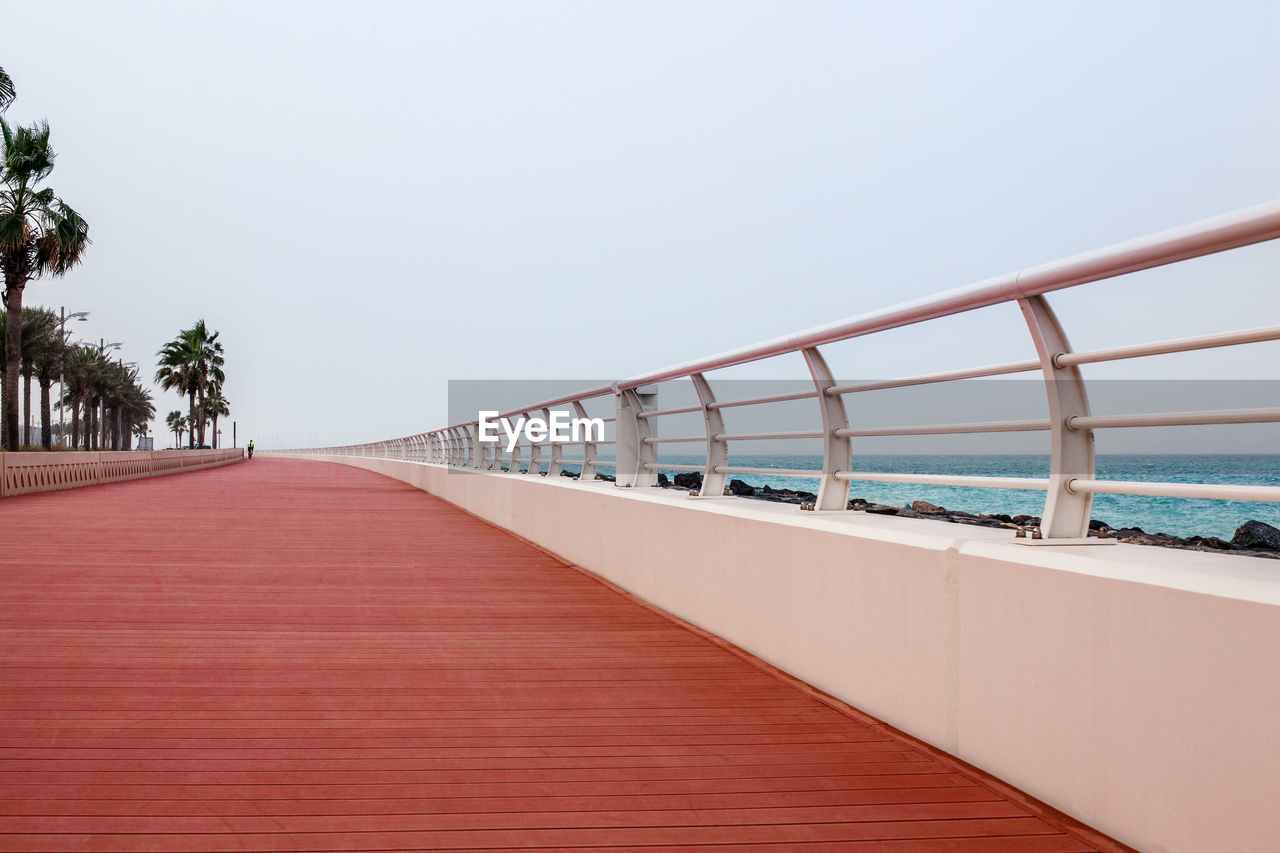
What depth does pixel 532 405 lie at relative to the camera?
10.1m

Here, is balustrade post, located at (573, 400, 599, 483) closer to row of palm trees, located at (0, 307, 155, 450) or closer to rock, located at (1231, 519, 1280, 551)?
rock, located at (1231, 519, 1280, 551)

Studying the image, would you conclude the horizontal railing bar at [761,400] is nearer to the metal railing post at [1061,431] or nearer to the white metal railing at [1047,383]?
the white metal railing at [1047,383]

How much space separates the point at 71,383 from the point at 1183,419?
79.3m

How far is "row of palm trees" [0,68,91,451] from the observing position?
26.4 metres

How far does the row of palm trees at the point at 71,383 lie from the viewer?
46681 millimetres

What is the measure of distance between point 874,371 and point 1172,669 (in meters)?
1.93

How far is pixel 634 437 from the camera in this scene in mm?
7613

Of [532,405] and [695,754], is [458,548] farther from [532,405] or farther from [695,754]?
[695,754]

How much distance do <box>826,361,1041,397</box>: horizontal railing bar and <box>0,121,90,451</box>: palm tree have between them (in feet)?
89.6

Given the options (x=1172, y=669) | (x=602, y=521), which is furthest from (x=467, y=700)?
(x=602, y=521)

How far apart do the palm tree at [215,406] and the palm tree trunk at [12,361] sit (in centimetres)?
5621

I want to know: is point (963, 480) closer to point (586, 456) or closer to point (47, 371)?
point (586, 456)

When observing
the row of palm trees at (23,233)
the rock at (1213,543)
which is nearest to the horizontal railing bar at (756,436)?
the rock at (1213,543)

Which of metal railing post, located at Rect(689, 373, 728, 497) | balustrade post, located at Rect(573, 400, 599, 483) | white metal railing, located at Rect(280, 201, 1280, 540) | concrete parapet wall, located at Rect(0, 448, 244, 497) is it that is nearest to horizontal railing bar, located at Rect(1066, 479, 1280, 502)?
white metal railing, located at Rect(280, 201, 1280, 540)
